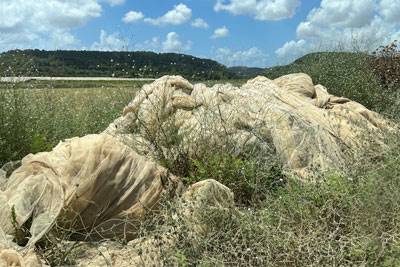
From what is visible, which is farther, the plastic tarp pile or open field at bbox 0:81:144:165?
open field at bbox 0:81:144:165

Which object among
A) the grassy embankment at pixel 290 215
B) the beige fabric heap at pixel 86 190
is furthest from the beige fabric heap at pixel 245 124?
the beige fabric heap at pixel 86 190

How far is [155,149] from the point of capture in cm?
696

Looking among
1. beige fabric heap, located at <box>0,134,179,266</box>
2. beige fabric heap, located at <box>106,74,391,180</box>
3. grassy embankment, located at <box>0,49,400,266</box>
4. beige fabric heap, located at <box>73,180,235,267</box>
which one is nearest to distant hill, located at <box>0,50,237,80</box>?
grassy embankment, located at <box>0,49,400,266</box>

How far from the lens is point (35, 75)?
355 inches

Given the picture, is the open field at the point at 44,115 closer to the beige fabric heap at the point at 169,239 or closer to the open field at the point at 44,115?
the open field at the point at 44,115

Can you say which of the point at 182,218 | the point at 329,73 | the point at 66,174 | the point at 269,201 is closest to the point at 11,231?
the point at 66,174

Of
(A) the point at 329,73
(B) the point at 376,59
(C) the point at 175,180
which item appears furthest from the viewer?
(B) the point at 376,59

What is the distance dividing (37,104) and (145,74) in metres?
1.61

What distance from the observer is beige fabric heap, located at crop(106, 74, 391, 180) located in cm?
699

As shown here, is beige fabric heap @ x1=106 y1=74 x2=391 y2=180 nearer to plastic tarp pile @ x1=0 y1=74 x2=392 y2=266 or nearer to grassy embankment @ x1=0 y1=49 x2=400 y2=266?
plastic tarp pile @ x1=0 y1=74 x2=392 y2=266

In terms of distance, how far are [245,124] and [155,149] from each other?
1.15m

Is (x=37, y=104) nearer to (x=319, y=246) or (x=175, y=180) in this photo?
(x=175, y=180)

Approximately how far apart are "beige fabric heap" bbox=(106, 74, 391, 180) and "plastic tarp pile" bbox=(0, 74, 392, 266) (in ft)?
0.04

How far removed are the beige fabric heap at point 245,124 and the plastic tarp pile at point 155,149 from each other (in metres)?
0.01
